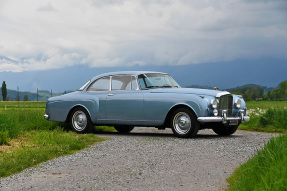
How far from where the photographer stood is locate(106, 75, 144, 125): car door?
40.1 feet

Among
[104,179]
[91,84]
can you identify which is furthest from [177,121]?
A: [104,179]

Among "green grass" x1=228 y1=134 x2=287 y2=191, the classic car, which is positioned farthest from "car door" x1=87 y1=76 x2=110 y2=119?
"green grass" x1=228 y1=134 x2=287 y2=191

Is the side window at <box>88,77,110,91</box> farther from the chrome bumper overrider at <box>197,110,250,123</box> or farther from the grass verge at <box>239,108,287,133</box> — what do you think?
the grass verge at <box>239,108,287,133</box>

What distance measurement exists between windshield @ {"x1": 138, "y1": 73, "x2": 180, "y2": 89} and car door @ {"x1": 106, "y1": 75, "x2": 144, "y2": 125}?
0.22 metres

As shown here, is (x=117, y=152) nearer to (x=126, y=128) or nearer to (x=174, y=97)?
(x=174, y=97)

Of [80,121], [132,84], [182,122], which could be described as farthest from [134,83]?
[80,121]

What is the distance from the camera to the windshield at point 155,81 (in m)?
12.4

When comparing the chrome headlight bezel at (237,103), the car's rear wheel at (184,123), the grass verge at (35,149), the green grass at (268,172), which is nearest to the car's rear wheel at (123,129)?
the grass verge at (35,149)

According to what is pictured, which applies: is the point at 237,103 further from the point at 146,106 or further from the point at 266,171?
the point at 266,171

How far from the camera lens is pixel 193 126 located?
11.2 m

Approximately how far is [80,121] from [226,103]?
4532mm

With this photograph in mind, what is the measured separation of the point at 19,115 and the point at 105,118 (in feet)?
10.3

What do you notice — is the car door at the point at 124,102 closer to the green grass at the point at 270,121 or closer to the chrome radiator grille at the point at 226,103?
the chrome radiator grille at the point at 226,103

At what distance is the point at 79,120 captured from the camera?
13.3 meters
